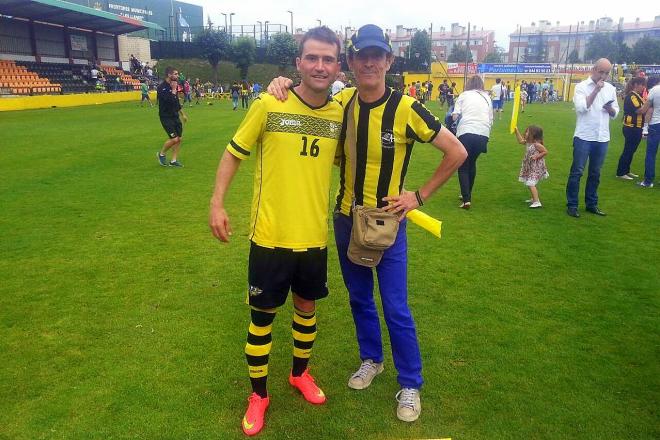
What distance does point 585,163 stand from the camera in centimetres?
727

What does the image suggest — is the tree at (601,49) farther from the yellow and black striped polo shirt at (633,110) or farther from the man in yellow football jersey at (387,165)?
the man in yellow football jersey at (387,165)

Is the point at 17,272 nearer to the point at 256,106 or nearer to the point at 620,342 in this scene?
the point at 256,106

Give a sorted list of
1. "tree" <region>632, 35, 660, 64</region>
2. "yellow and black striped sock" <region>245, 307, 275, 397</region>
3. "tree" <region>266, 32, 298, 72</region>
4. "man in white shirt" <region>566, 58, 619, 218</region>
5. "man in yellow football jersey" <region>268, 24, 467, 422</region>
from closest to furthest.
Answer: "man in yellow football jersey" <region>268, 24, 467, 422</region> → "yellow and black striped sock" <region>245, 307, 275, 397</region> → "man in white shirt" <region>566, 58, 619, 218</region> → "tree" <region>266, 32, 298, 72</region> → "tree" <region>632, 35, 660, 64</region>

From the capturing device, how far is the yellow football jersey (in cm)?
284

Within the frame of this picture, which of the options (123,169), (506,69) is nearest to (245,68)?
(506,69)

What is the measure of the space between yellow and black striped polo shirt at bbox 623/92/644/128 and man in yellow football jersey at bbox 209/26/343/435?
30.4 ft

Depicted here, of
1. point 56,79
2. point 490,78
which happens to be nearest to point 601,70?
point 56,79

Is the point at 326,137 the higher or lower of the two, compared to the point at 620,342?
higher

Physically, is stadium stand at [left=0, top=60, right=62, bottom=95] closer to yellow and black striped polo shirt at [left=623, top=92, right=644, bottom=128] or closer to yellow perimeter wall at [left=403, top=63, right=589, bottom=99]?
yellow perimeter wall at [left=403, top=63, right=589, bottom=99]

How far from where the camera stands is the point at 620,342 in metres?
4.05

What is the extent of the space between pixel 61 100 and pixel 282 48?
29312mm

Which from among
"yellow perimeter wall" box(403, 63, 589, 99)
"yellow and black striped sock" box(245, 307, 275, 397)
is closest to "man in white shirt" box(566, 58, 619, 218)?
"yellow and black striped sock" box(245, 307, 275, 397)

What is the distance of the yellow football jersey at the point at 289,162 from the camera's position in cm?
284

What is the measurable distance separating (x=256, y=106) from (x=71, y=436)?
2133mm
